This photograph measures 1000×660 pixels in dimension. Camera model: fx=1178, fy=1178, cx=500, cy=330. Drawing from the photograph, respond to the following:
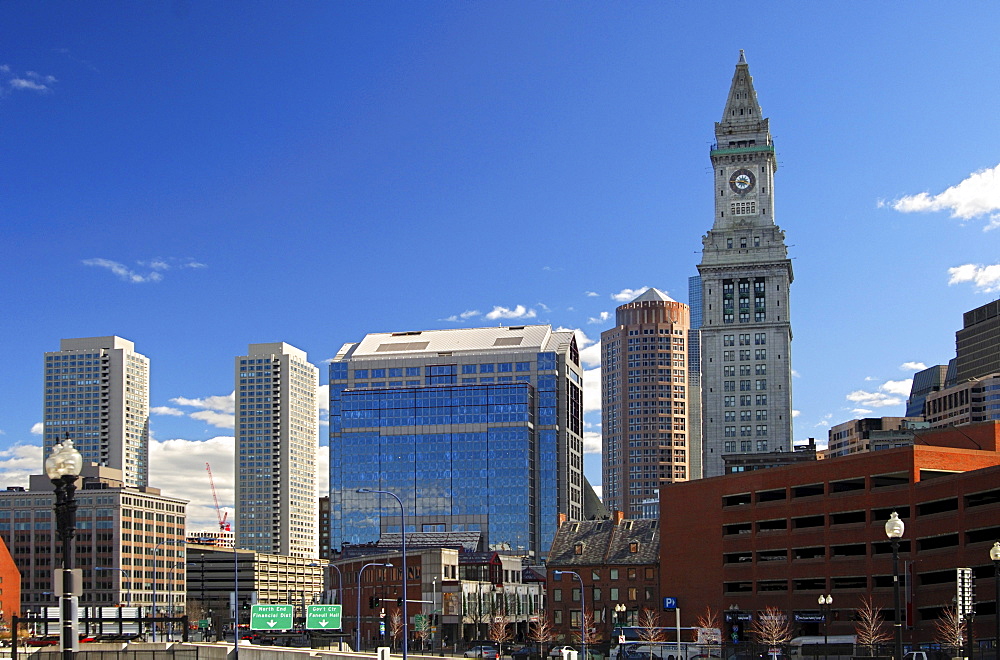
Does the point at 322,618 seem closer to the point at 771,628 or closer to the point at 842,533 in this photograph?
the point at 771,628

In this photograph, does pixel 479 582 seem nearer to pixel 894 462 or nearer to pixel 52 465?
pixel 894 462

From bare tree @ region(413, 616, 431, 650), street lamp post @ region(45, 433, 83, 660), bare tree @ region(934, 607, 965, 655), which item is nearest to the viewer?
street lamp post @ region(45, 433, 83, 660)

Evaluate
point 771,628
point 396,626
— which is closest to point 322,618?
point 771,628

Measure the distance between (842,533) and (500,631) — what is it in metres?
40.4

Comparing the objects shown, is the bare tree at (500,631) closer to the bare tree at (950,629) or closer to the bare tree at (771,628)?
the bare tree at (771,628)

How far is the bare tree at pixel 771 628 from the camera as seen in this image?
109 m

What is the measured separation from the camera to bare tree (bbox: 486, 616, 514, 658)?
132 m

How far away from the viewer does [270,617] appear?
304 ft

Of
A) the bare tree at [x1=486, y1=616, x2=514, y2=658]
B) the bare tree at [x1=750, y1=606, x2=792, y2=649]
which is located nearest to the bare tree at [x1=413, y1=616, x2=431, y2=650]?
the bare tree at [x1=486, y1=616, x2=514, y2=658]

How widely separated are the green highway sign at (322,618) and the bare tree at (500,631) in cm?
2836

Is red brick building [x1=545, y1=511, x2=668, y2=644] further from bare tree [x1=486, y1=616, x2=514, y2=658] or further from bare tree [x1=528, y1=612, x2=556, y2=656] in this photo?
bare tree [x1=486, y1=616, x2=514, y2=658]

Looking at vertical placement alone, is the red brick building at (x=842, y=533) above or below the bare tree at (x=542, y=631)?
above

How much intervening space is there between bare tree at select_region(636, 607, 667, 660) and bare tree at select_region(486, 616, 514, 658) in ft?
49.3

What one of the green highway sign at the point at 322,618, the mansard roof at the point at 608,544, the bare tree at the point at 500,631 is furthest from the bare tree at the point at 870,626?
the green highway sign at the point at 322,618
